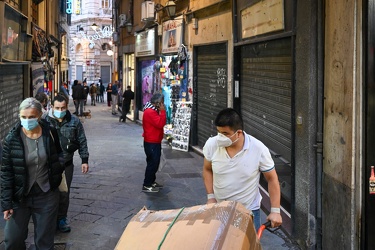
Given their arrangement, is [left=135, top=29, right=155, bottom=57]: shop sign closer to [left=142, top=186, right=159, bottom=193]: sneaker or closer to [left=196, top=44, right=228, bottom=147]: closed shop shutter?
[left=196, top=44, right=228, bottom=147]: closed shop shutter

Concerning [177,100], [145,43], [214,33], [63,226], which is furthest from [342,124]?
[145,43]

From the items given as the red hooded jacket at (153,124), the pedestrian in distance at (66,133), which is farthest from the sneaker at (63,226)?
the red hooded jacket at (153,124)

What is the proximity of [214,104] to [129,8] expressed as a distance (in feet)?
40.0

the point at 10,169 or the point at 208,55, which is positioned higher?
the point at 208,55

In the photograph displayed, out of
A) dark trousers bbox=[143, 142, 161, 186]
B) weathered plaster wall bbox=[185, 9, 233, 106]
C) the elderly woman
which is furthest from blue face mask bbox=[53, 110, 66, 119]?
weathered plaster wall bbox=[185, 9, 233, 106]

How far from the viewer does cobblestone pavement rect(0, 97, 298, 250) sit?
5.88m

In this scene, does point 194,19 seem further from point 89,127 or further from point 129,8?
point 129,8

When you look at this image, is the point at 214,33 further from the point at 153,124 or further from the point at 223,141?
the point at 223,141

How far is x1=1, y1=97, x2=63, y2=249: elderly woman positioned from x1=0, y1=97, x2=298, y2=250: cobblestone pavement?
1.08 metres

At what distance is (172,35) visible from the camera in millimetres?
14180

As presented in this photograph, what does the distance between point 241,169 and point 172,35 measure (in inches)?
422

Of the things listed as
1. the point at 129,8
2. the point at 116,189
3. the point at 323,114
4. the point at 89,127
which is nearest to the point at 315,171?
the point at 323,114

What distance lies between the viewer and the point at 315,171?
5.30 m

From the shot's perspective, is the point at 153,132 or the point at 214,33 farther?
the point at 214,33
